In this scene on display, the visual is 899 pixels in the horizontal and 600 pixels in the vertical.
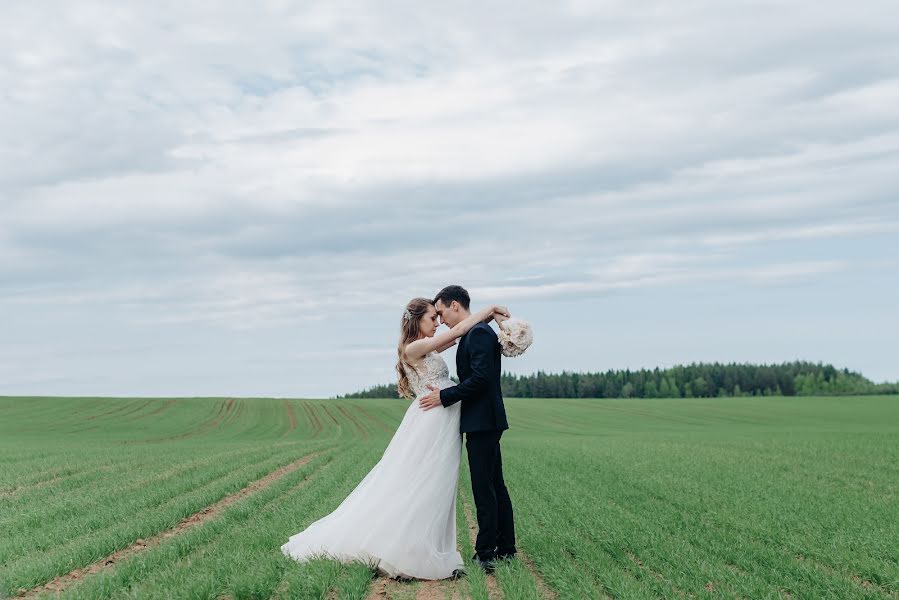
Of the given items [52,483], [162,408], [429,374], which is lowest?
[52,483]

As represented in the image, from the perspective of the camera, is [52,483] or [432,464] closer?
[432,464]

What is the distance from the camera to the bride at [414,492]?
9.59 metres

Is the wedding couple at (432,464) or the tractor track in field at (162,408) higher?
the tractor track in field at (162,408)

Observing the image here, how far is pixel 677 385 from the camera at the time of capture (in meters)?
147

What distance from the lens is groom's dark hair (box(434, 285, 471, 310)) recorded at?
32.2 feet

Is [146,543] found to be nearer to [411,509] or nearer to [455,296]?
[411,509]

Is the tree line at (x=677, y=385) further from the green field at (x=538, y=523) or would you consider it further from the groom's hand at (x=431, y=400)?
the groom's hand at (x=431, y=400)

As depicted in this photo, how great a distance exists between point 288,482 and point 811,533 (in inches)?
465

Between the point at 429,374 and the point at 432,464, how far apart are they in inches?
41.2

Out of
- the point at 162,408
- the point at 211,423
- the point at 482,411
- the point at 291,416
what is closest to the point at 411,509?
the point at 482,411

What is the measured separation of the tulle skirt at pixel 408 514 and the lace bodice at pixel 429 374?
24 cm

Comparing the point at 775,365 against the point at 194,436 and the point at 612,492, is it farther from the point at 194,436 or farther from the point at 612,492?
the point at 612,492

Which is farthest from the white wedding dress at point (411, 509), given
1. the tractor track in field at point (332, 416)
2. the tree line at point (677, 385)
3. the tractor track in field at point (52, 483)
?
the tree line at point (677, 385)

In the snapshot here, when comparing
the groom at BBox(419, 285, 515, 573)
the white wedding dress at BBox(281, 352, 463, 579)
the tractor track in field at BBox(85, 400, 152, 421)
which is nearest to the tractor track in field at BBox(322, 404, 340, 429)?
the tractor track in field at BBox(85, 400, 152, 421)
